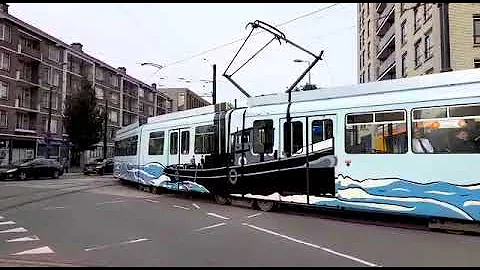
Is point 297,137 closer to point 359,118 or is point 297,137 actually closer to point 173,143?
point 359,118

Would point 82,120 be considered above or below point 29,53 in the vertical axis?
below

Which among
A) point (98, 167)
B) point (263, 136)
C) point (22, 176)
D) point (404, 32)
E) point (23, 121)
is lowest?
point (22, 176)

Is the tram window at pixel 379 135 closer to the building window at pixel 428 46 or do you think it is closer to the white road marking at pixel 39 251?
the white road marking at pixel 39 251

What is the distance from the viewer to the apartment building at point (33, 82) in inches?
2100

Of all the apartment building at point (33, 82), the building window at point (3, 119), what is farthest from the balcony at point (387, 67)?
the building window at point (3, 119)

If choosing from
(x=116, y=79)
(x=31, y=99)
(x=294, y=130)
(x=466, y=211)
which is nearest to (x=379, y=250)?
(x=466, y=211)

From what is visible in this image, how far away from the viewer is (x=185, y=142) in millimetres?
19359

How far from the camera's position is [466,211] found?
1084 centimetres

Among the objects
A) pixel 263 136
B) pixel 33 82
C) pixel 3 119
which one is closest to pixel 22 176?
pixel 3 119

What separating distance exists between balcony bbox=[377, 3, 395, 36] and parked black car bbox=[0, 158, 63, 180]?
30.8 meters

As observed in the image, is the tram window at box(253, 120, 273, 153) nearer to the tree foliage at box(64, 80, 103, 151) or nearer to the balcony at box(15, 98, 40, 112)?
the tree foliage at box(64, 80, 103, 151)

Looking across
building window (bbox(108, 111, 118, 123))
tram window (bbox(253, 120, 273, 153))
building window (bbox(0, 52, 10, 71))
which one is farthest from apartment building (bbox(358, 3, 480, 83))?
building window (bbox(108, 111, 118, 123))

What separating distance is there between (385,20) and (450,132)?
41.8 meters

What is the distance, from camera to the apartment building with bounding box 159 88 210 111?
10406 cm
